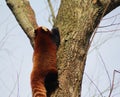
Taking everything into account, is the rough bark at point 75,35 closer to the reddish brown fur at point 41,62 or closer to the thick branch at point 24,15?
the reddish brown fur at point 41,62

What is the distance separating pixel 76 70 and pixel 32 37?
53cm

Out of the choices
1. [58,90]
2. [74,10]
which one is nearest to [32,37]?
[74,10]

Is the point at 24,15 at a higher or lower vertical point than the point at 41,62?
higher

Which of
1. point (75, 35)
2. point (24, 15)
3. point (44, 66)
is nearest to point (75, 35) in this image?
point (75, 35)

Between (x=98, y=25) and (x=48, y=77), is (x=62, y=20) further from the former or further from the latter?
(x=48, y=77)

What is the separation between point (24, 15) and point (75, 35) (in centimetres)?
54

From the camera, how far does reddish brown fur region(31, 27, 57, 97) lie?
235 cm

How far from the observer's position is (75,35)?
240 cm

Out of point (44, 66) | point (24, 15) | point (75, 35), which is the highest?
point (24, 15)

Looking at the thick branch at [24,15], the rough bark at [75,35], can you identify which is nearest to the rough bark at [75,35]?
the rough bark at [75,35]

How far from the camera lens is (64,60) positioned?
2.34 metres

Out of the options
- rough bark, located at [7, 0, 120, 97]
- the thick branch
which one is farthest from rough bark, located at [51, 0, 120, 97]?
the thick branch

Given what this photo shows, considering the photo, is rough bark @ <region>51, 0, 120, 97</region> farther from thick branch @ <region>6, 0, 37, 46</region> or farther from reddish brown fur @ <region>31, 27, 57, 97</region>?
thick branch @ <region>6, 0, 37, 46</region>

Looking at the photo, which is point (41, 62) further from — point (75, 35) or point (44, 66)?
point (75, 35)
